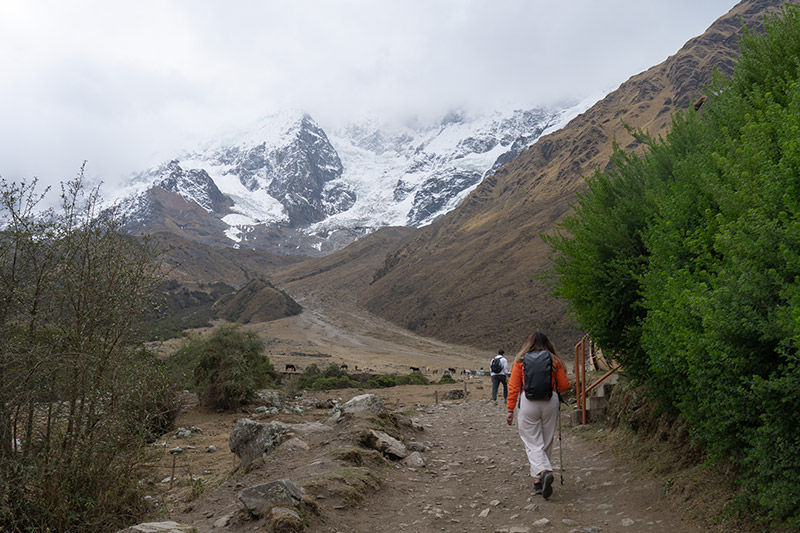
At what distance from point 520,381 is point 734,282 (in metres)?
3.08

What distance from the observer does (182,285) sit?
4203 inches

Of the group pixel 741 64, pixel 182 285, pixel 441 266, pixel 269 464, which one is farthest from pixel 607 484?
pixel 182 285

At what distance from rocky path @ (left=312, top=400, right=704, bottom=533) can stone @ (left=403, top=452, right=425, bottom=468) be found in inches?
3.8

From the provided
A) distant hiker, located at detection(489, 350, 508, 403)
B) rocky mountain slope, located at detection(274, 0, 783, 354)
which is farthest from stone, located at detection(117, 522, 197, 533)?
rocky mountain slope, located at detection(274, 0, 783, 354)

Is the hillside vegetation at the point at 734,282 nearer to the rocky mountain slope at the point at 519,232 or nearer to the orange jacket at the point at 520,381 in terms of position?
the orange jacket at the point at 520,381

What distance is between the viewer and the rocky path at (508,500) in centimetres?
529

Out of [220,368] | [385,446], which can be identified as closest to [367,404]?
[385,446]

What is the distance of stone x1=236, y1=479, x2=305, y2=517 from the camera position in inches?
212

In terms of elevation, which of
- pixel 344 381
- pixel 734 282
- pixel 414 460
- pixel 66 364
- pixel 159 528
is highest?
pixel 66 364

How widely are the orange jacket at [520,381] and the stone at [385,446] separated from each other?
291 centimetres

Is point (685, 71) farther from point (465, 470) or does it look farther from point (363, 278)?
point (465, 470)

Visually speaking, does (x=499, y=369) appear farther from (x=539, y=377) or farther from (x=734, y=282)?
(x=734, y=282)

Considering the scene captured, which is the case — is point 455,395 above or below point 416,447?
below

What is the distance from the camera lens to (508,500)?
634cm
